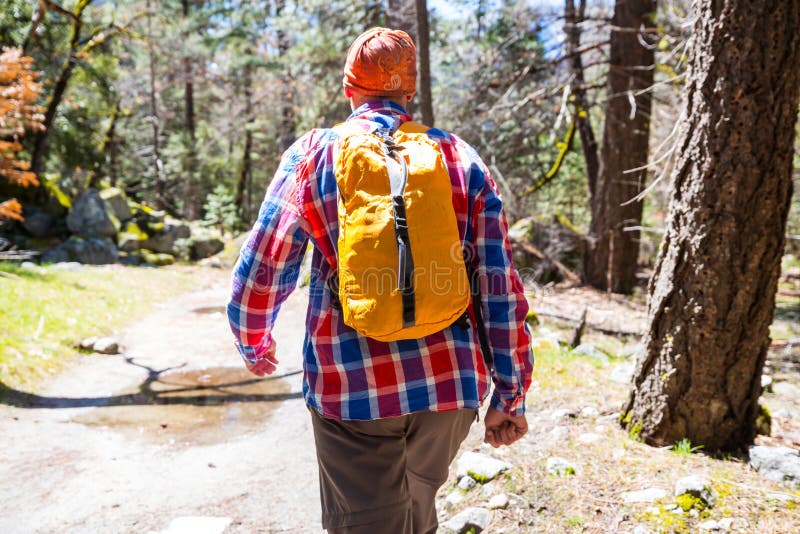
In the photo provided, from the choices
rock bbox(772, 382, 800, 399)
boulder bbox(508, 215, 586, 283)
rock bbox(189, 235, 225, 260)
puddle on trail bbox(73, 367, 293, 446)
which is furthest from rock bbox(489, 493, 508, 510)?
rock bbox(189, 235, 225, 260)

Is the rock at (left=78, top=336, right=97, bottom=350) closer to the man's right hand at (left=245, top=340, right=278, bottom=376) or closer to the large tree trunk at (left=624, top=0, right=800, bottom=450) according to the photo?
the man's right hand at (left=245, top=340, right=278, bottom=376)

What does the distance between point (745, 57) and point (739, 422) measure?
1925mm

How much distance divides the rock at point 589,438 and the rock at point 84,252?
43.5 feet

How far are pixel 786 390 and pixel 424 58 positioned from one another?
7268 mm

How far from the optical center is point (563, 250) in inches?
393

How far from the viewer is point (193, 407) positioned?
4848 millimetres

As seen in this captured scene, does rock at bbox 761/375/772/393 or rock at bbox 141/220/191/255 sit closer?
rock at bbox 761/375/772/393

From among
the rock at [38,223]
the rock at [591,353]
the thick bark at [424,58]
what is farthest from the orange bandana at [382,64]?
the rock at [38,223]

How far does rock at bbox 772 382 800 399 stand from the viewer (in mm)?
4637

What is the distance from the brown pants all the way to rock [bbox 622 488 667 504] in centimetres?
147

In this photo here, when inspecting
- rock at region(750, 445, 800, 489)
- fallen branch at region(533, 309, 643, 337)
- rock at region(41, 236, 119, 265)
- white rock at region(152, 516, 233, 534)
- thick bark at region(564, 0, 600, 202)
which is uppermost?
thick bark at region(564, 0, 600, 202)

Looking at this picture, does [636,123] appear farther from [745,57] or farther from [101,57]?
[101,57]

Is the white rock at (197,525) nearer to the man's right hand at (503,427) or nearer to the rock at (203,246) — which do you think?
the man's right hand at (503,427)

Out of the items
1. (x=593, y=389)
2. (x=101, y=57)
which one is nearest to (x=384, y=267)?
(x=593, y=389)
